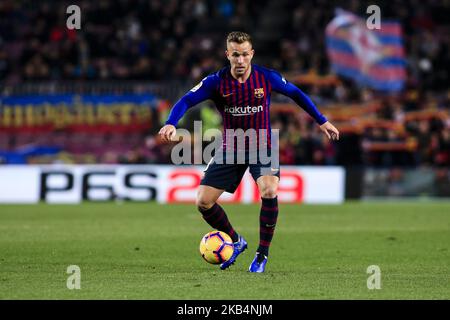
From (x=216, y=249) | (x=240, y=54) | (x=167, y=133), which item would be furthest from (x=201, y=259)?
(x=240, y=54)

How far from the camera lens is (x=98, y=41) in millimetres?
28156

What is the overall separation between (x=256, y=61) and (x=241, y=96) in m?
18.7

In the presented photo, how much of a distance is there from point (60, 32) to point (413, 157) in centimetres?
1115

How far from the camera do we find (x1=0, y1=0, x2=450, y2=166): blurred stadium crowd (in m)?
24.0

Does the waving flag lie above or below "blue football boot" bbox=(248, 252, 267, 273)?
above

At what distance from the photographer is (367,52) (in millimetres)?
25625

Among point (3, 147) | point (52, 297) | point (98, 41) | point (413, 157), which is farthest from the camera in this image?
point (98, 41)

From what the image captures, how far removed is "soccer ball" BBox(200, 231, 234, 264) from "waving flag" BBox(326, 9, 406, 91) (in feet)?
54.2

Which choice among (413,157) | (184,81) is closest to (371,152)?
(413,157)

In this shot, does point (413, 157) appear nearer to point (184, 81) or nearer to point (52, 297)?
point (184, 81)
